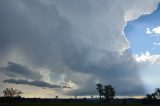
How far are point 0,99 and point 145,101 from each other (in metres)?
84.4

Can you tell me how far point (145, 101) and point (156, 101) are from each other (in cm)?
714

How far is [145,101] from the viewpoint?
198125 millimetres

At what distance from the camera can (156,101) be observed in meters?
194

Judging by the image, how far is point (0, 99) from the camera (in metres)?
196

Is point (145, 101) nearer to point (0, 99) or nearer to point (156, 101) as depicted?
point (156, 101)

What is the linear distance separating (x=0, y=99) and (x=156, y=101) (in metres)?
89.8

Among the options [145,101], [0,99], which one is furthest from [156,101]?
[0,99]
